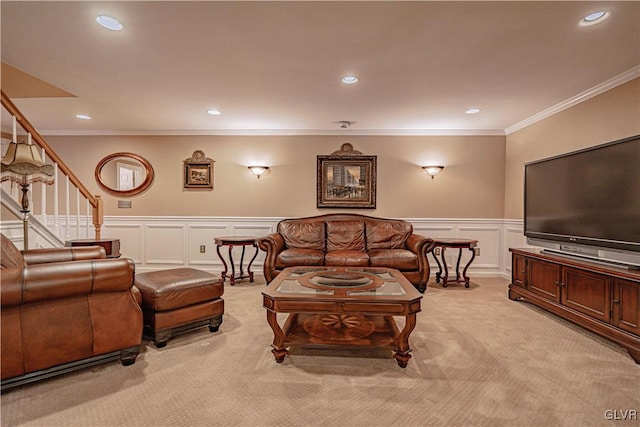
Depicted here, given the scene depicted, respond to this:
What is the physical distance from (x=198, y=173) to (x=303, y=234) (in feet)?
6.79

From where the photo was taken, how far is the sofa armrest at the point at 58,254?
8.11 feet

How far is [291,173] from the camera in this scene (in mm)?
5219

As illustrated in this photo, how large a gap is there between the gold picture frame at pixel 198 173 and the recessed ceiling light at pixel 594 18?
4.73 m

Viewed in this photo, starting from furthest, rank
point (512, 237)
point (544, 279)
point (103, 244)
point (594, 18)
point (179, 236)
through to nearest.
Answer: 1. point (179, 236)
2. point (512, 237)
3. point (103, 244)
4. point (544, 279)
5. point (594, 18)

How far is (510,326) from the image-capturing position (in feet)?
9.52

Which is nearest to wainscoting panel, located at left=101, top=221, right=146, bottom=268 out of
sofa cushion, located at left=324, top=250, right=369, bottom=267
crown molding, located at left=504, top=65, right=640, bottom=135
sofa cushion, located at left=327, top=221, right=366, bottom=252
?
sofa cushion, located at left=327, top=221, right=366, bottom=252

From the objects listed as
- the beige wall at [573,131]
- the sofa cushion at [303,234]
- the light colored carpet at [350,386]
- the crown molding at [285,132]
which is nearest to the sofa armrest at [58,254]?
the light colored carpet at [350,386]

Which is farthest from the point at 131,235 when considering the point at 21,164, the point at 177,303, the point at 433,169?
the point at 433,169

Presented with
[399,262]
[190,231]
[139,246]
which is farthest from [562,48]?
[139,246]

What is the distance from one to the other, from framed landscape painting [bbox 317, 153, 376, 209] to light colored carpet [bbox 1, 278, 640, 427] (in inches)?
109

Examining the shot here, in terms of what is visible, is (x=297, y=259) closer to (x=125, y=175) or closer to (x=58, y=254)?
(x=58, y=254)

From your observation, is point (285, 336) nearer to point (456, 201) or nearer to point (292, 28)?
point (292, 28)

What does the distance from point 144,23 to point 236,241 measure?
2906 mm

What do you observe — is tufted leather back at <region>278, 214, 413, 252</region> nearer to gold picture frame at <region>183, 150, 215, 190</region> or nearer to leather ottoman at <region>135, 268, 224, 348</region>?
gold picture frame at <region>183, 150, 215, 190</region>
